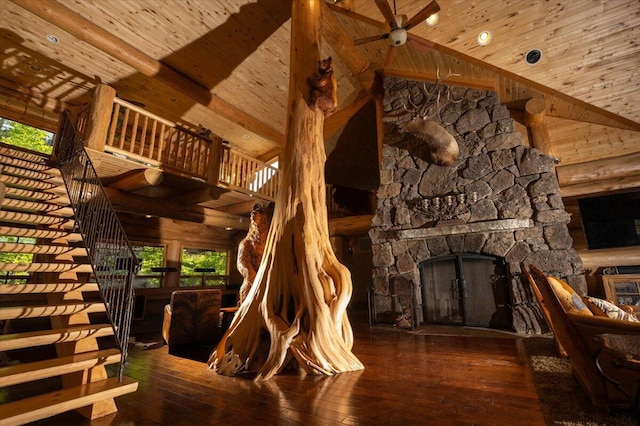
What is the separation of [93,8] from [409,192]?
6.23 m

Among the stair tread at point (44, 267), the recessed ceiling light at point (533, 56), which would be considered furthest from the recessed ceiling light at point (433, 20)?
the stair tread at point (44, 267)

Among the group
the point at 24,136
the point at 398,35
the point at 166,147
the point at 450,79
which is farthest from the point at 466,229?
the point at 24,136

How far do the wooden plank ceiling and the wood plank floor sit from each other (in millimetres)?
4070

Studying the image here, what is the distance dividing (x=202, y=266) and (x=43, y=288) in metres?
6.45

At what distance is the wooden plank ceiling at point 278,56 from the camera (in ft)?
12.9

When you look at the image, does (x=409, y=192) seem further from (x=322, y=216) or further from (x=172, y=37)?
(x=172, y=37)

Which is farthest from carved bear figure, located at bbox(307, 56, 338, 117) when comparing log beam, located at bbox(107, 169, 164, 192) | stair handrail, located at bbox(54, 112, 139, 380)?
log beam, located at bbox(107, 169, 164, 192)

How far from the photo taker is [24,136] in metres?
7.22

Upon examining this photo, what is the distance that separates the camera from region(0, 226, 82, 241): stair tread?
2.78 m

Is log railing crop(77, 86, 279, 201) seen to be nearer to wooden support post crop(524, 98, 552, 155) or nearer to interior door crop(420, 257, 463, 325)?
interior door crop(420, 257, 463, 325)

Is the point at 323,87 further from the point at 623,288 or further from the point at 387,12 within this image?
the point at 623,288

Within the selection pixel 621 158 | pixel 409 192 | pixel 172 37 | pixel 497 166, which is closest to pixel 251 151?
pixel 172 37

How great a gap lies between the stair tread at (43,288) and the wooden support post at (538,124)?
21.8ft

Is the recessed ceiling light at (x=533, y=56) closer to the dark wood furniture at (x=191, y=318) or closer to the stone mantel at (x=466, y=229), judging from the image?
the stone mantel at (x=466, y=229)
